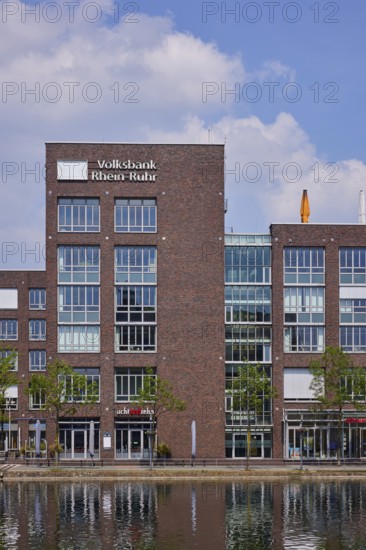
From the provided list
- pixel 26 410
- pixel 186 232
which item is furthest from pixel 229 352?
pixel 26 410

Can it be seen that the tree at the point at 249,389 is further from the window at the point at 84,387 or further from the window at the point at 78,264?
the window at the point at 78,264

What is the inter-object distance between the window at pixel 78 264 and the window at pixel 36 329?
30161mm

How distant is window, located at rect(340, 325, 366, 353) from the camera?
10412cm

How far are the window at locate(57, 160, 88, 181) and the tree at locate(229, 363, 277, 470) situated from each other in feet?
83.2

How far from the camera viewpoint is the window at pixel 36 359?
13175 cm

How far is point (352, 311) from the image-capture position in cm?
10431

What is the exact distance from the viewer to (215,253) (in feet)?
340

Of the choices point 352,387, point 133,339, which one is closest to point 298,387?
point 352,387

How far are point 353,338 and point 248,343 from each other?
35.7 feet

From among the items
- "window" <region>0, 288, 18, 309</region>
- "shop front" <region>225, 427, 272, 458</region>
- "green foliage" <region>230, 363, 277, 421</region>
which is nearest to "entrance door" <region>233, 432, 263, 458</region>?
"shop front" <region>225, 427, 272, 458</region>

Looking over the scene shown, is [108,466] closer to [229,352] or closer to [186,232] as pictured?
[229,352]

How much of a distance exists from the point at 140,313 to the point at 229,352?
1017 centimetres

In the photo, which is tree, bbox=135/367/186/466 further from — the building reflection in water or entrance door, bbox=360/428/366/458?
entrance door, bbox=360/428/366/458

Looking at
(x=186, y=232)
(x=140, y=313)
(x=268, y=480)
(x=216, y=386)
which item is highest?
(x=186, y=232)
